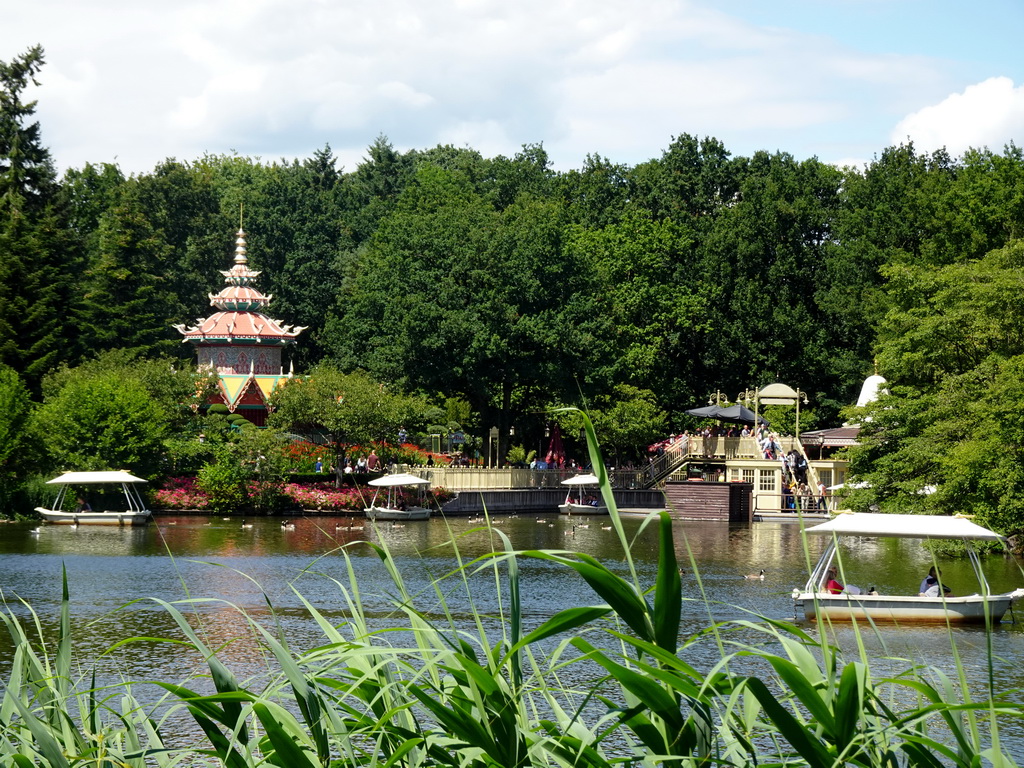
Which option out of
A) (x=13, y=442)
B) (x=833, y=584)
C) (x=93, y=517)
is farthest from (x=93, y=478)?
(x=833, y=584)

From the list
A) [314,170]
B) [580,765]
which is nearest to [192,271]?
[314,170]

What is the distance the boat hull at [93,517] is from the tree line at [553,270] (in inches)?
332

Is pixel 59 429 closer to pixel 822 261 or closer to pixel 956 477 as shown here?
pixel 956 477

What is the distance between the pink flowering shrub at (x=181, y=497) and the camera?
40812mm

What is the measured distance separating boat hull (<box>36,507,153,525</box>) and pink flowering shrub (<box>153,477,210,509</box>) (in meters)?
2.76

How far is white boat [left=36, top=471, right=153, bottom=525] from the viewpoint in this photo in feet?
121

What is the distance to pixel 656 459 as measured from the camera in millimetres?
51188

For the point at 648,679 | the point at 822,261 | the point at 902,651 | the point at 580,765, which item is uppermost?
the point at 822,261

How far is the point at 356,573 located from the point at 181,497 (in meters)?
15.4

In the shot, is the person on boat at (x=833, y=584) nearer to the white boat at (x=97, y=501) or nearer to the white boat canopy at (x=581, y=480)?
the white boat at (x=97, y=501)

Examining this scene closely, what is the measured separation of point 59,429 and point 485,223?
20223mm

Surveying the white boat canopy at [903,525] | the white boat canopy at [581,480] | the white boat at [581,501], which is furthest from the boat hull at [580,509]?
the white boat canopy at [903,525]

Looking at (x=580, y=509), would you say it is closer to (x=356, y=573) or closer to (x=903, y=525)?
(x=356, y=573)

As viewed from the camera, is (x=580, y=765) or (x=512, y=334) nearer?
(x=580, y=765)
